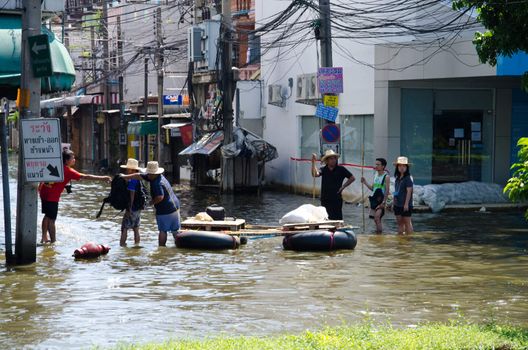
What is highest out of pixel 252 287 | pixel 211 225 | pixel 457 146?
pixel 457 146

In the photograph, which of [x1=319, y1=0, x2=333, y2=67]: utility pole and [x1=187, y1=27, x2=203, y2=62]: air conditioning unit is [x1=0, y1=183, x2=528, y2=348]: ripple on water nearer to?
[x1=319, y1=0, x2=333, y2=67]: utility pole

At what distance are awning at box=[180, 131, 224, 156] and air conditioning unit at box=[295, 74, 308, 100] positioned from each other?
399cm

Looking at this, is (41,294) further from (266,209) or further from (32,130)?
(266,209)

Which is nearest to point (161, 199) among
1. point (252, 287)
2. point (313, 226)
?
point (313, 226)

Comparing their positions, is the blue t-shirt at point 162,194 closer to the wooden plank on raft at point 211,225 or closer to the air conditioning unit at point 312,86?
the wooden plank on raft at point 211,225

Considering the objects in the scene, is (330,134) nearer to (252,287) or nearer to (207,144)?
(252,287)

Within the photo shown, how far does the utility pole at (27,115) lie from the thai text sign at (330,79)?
34.4 feet

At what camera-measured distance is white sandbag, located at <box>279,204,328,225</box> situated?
18.6 metres

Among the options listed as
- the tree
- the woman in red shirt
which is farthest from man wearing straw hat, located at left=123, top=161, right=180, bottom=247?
the tree

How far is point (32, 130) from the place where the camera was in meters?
15.4

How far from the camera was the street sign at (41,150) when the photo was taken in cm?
1536

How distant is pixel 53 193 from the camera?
18.6m

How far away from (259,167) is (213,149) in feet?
6.25

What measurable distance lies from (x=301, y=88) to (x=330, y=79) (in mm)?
9307
